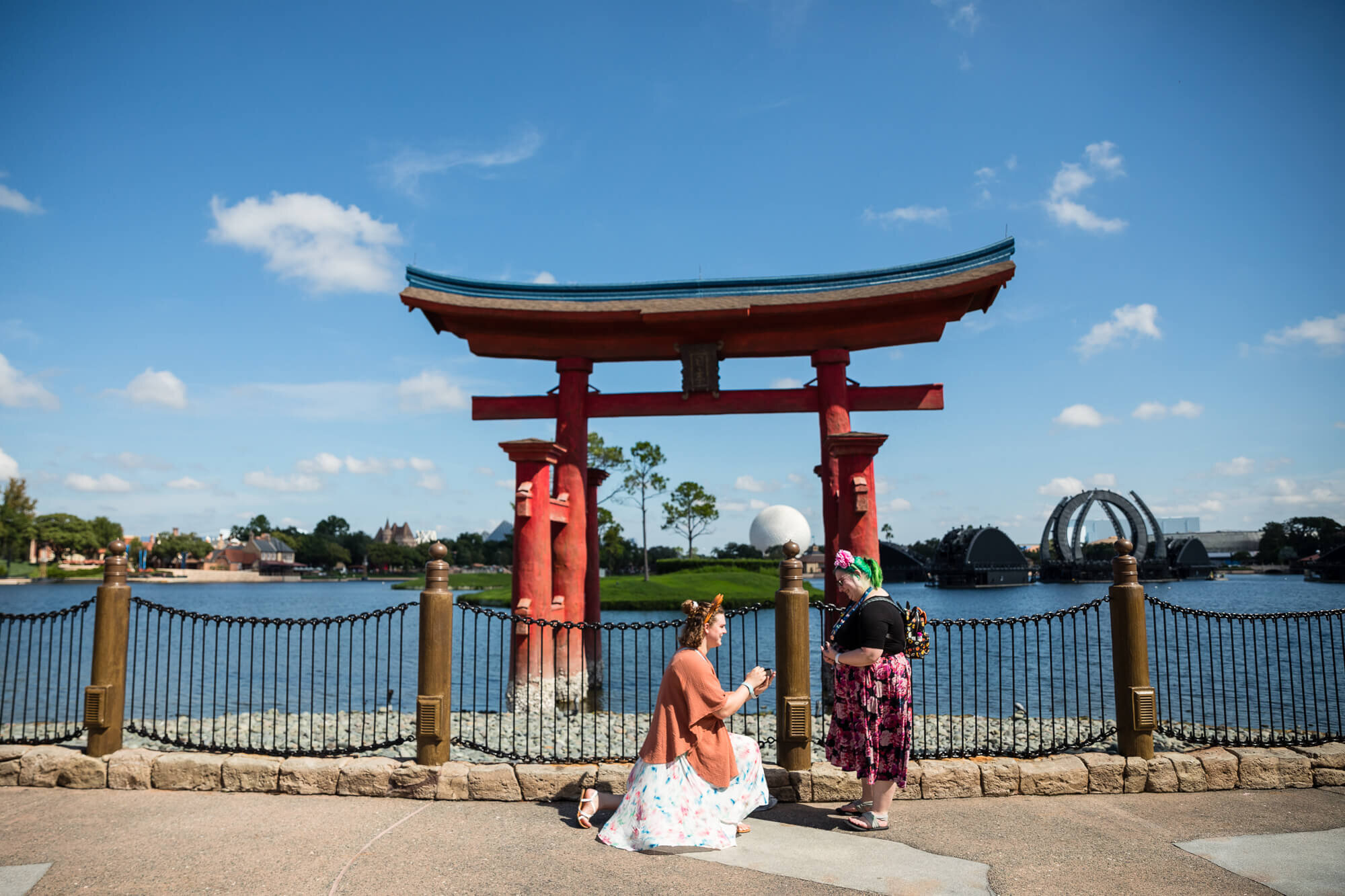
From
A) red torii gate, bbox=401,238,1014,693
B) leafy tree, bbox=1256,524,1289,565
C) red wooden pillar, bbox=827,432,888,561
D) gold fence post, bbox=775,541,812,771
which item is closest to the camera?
gold fence post, bbox=775,541,812,771

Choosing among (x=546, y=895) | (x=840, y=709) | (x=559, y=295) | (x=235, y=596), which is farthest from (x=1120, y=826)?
(x=235, y=596)

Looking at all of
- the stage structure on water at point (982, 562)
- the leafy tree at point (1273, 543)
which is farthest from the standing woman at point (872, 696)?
the leafy tree at point (1273, 543)

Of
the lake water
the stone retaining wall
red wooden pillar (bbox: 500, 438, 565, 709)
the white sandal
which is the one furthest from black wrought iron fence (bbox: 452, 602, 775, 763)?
the white sandal

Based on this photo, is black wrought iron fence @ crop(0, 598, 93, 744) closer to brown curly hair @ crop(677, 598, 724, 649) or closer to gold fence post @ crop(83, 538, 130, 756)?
gold fence post @ crop(83, 538, 130, 756)

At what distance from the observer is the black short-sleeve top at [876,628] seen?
17.0ft

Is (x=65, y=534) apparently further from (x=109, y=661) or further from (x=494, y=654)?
(x=109, y=661)

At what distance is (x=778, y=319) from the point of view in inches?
474

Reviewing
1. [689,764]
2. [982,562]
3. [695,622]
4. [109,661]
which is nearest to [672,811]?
[689,764]

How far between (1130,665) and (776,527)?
50593 mm

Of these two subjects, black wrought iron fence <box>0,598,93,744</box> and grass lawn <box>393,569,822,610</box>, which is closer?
black wrought iron fence <box>0,598,93,744</box>

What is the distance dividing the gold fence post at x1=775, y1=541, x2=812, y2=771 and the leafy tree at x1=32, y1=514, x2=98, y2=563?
101 meters

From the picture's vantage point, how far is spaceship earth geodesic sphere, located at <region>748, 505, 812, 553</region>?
2206 inches

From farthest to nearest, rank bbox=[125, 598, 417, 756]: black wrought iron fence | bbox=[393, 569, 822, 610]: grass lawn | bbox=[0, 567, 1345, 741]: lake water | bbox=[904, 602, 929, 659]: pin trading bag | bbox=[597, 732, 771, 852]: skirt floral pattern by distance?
bbox=[393, 569, 822, 610]: grass lawn
bbox=[0, 567, 1345, 741]: lake water
bbox=[125, 598, 417, 756]: black wrought iron fence
bbox=[904, 602, 929, 659]: pin trading bag
bbox=[597, 732, 771, 852]: skirt floral pattern

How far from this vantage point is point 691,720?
16.6 ft
